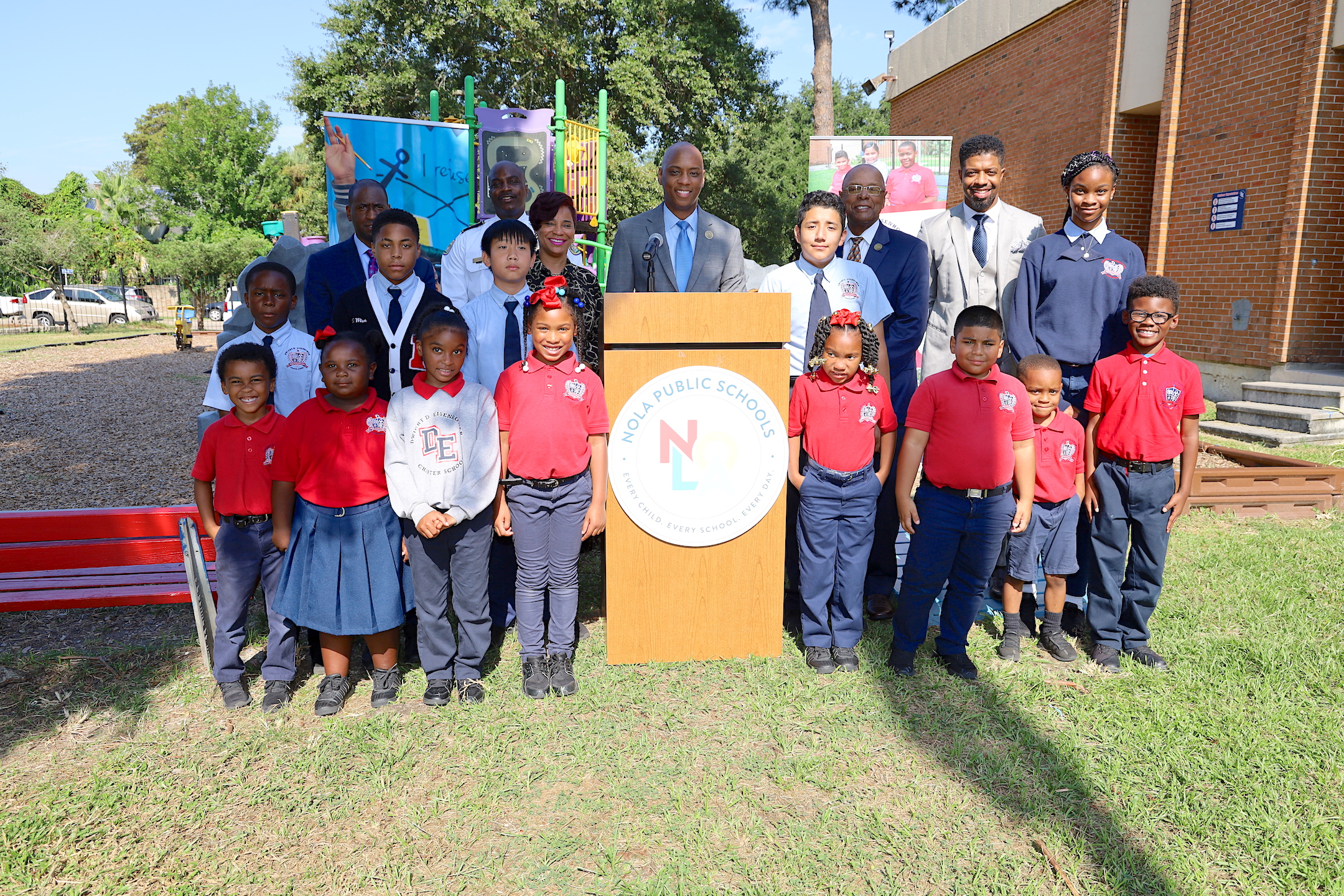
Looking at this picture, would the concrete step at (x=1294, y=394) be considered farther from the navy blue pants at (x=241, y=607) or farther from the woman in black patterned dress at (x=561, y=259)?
the navy blue pants at (x=241, y=607)

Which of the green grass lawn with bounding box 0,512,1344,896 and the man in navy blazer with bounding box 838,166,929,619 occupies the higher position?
the man in navy blazer with bounding box 838,166,929,619

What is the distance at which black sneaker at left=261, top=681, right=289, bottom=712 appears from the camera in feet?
10.9

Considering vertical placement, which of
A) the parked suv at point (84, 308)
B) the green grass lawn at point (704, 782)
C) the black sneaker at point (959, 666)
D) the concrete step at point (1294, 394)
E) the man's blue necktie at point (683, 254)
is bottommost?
the green grass lawn at point (704, 782)

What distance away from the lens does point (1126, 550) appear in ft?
12.3

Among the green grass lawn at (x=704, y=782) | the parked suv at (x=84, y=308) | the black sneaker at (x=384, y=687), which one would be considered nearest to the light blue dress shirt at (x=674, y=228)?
the green grass lawn at (x=704, y=782)

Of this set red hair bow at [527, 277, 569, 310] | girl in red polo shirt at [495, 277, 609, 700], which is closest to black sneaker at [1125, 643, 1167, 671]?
girl in red polo shirt at [495, 277, 609, 700]

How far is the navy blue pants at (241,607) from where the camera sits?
3.37 meters

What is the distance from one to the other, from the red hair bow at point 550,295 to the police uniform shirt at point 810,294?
3.59 feet

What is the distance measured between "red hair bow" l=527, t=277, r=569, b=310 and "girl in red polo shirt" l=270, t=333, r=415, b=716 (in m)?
0.73

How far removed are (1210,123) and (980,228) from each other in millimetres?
8689

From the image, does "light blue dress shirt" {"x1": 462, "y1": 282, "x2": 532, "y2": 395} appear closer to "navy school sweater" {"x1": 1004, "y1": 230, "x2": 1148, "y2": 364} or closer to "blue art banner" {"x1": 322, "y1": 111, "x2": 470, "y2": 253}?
"navy school sweater" {"x1": 1004, "y1": 230, "x2": 1148, "y2": 364}

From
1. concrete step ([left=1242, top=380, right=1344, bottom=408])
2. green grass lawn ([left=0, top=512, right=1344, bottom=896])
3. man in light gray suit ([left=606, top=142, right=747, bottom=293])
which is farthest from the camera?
concrete step ([left=1242, top=380, right=1344, bottom=408])

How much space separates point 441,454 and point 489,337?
0.75 meters

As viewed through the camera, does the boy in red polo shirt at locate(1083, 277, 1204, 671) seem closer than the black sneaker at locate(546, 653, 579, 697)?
No
